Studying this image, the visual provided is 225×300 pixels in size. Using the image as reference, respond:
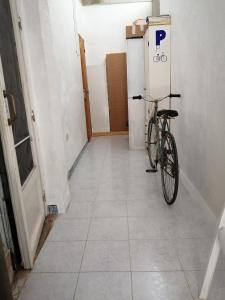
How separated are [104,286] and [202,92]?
174cm

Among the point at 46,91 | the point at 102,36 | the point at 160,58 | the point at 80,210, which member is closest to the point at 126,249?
the point at 80,210

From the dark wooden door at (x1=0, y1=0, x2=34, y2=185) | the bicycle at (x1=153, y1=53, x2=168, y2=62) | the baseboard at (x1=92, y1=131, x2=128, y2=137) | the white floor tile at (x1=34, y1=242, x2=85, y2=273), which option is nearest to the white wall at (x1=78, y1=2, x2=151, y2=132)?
the baseboard at (x1=92, y1=131, x2=128, y2=137)

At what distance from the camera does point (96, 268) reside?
158 cm

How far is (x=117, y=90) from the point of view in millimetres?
5457

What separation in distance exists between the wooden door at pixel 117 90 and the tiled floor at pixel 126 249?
302cm

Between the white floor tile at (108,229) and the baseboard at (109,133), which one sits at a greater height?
the white floor tile at (108,229)

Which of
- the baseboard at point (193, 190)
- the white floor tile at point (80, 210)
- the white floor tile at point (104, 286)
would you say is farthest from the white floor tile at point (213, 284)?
the white floor tile at point (80, 210)

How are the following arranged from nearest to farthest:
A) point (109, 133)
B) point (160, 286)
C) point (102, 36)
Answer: point (160, 286) → point (102, 36) → point (109, 133)

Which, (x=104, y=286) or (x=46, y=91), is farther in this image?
(x=46, y=91)

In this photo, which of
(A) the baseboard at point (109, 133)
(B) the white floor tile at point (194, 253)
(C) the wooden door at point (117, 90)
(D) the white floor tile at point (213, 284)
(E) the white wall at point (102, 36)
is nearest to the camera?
(D) the white floor tile at point (213, 284)

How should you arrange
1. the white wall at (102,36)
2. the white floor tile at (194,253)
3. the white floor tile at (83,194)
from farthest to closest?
1. the white wall at (102,36)
2. the white floor tile at (83,194)
3. the white floor tile at (194,253)

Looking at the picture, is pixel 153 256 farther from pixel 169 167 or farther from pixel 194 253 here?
pixel 169 167

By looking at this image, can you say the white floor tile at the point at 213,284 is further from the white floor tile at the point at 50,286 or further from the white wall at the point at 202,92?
the white floor tile at the point at 50,286

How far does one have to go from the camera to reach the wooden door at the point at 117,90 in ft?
17.4
